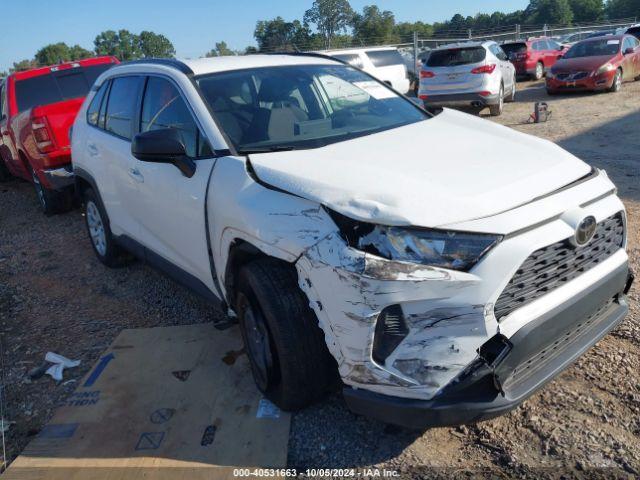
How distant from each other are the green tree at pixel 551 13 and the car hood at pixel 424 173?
274 feet

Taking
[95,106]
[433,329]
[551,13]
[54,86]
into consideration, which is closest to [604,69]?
[54,86]

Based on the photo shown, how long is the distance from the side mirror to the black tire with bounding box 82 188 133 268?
1.88 meters

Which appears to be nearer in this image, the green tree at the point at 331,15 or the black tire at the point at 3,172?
the black tire at the point at 3,172

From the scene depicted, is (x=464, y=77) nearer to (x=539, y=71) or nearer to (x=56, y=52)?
(x=539, y=71)

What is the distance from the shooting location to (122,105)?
4.26 meters

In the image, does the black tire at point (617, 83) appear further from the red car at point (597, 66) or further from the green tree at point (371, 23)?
the green tree at point (371, 23)

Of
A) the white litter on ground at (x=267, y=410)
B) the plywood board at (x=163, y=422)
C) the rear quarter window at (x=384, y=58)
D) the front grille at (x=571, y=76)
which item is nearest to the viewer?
the plywood board at (x=163, y=422)

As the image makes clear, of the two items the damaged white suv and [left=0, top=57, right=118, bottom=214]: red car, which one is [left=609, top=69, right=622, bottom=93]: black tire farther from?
the damaged white suv

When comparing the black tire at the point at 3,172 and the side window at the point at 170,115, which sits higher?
the side window at the point at 170,115

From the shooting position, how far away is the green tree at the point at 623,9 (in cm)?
6600

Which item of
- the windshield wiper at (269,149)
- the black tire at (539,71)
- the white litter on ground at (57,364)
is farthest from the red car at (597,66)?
the white litter on ground at (57,364)

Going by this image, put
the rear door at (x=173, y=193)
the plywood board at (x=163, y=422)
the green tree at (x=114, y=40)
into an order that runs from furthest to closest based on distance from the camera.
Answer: the green tree at (x=114, y=40), the rear door at (x=173, y=193), the plywood board at (x=163, y=422)

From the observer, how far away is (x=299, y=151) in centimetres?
290

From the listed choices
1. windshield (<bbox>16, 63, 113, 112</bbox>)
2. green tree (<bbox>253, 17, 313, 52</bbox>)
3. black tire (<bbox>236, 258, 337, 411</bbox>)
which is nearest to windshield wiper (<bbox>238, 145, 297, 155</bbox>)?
black tire (<bbox>236, 258, 337, 411</bbox>)
